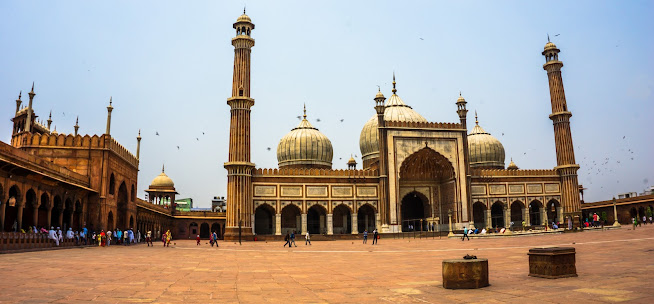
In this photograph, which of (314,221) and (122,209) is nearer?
(122,209)

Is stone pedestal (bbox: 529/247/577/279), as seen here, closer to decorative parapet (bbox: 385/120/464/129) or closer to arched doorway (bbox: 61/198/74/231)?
arched doorway (bbox: 61/198/74/231)

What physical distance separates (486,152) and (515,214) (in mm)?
7151

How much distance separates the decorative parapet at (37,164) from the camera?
1675cm

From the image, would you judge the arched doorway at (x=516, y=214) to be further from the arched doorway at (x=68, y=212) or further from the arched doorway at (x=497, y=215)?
the arched doorway at (x=68, y=212)

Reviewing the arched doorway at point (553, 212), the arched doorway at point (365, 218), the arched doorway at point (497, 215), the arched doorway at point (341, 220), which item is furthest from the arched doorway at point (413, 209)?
the arched doorway at point (553, 212)

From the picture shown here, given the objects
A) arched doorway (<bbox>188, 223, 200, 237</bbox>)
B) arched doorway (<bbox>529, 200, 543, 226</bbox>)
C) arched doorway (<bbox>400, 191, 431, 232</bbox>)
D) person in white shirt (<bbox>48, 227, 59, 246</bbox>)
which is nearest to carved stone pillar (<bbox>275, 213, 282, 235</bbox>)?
arched doorway (<bbox>400, 191, 431, 232</bbox>)

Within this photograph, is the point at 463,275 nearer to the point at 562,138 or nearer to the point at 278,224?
the point at 278,224

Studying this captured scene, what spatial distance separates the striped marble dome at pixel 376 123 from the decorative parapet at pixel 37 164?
24619mm

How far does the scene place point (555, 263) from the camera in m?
7.04

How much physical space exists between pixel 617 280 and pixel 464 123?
33.4 metres

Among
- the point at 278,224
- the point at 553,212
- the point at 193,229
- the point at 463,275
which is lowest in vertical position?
the point at 463,275

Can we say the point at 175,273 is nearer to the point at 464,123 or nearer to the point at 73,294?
the point at 73,294

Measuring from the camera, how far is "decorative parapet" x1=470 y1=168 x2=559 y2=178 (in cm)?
3941

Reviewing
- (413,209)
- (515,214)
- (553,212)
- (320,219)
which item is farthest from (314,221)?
(553,212)
